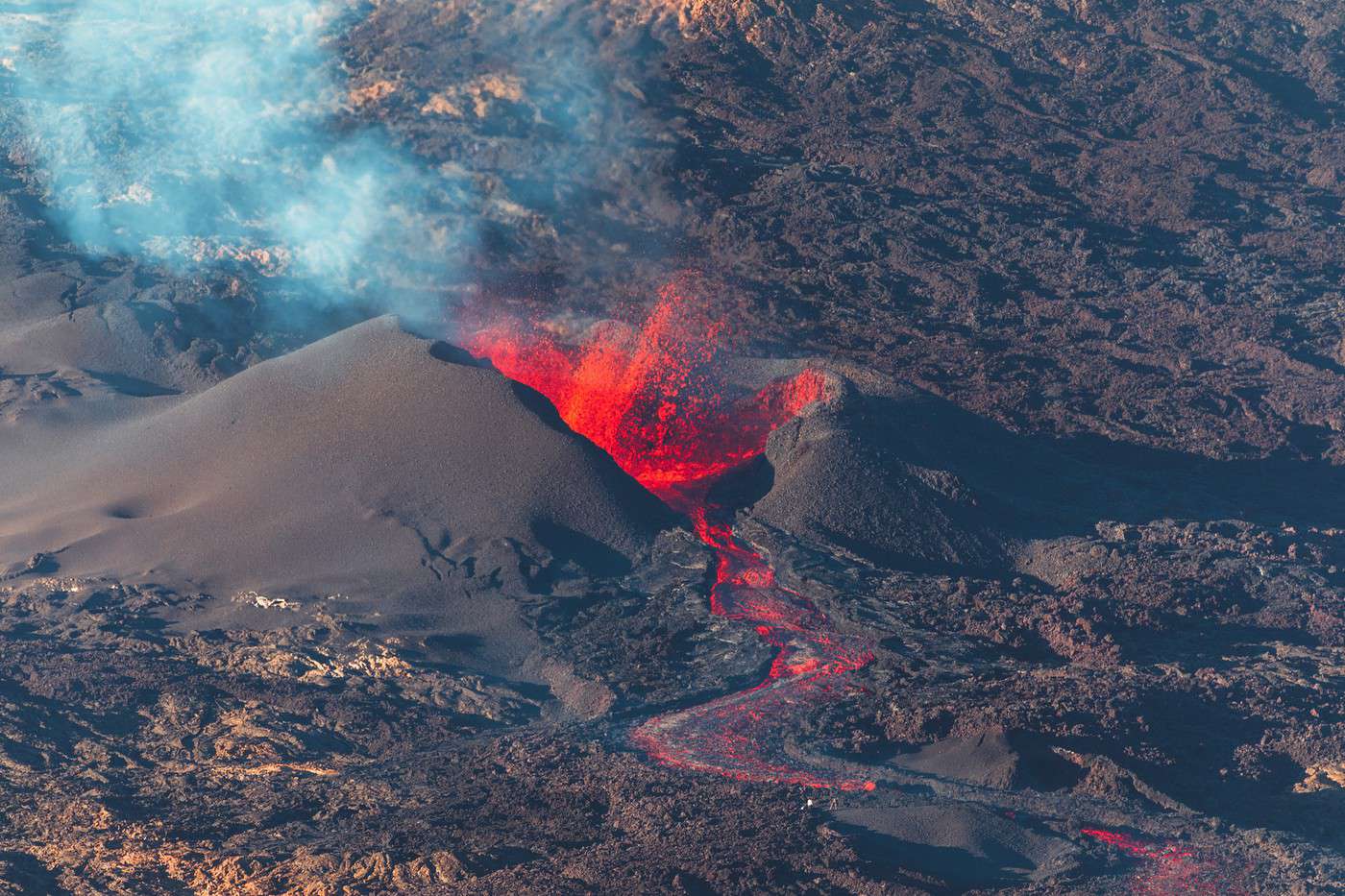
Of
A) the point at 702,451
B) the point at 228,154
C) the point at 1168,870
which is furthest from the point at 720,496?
the point at 228,154

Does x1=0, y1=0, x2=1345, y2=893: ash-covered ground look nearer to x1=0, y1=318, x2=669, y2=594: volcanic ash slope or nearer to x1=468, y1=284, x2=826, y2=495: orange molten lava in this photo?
x1=0, y1=318, x2=669, y2=594: volcanic ash slope

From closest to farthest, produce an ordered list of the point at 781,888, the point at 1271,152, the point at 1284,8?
the point at 781,888
the point at 1271,152
the point at 1284,8

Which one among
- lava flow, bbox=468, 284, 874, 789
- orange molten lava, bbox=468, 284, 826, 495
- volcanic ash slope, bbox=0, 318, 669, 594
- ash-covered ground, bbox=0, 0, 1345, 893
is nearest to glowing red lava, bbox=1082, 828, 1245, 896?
ash-covered ground, bbox=0, 0, 1345, 893

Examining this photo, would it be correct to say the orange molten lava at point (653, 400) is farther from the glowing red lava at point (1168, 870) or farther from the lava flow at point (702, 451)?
the glowing red lava at point (1168, 870)

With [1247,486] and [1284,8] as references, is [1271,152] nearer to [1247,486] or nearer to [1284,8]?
[1284,8]

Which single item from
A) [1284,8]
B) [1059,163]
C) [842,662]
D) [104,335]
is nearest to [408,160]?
[104,335]

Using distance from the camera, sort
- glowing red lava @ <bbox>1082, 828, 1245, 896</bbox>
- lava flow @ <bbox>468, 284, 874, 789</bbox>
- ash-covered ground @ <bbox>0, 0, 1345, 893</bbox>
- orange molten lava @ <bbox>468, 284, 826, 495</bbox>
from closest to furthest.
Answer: glowing red lava @ <bbox>1082, 828, 1245, 896</bbox> → ash-covered ground @ <bbox>0, 0, 1345, 893</bbox> → lava flow @ <bbox>468, 284, 874, 789</bbox> → orange molten lava @ <bbox>468, 284, 826, 495</bbox>

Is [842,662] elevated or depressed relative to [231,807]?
elevated
